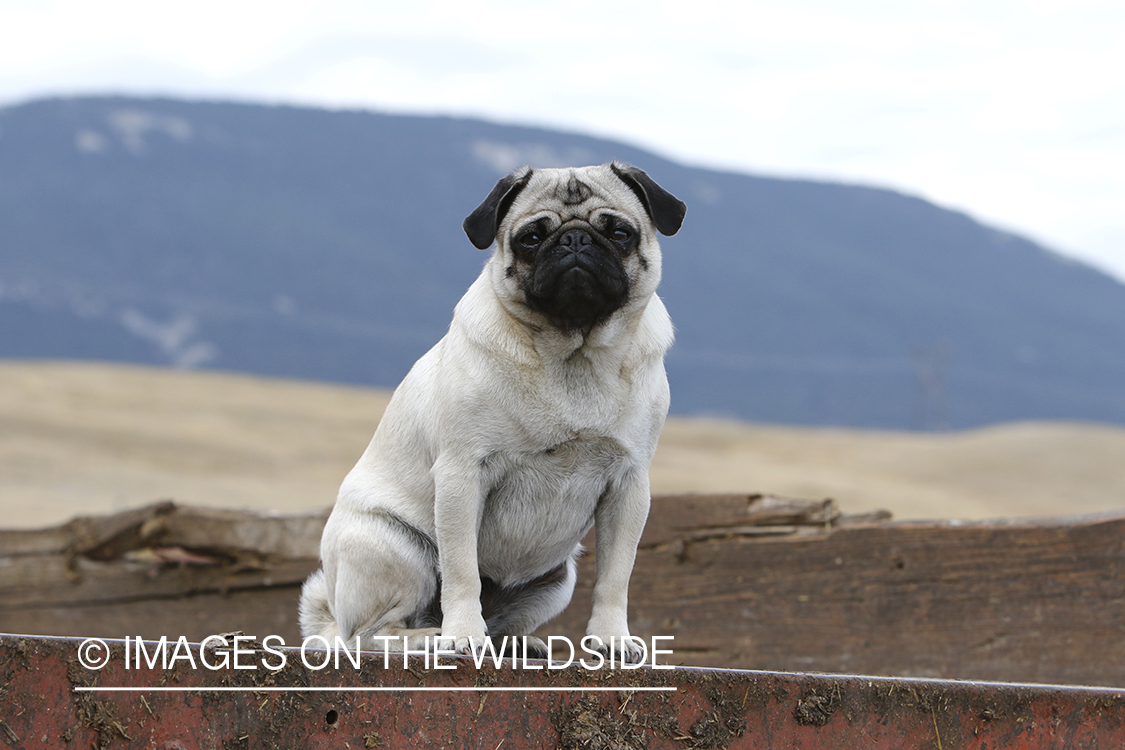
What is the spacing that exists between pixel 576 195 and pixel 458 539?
3.30 feet

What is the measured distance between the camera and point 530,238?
2.96 m

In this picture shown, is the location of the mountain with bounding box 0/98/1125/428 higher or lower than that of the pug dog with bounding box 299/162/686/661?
higher

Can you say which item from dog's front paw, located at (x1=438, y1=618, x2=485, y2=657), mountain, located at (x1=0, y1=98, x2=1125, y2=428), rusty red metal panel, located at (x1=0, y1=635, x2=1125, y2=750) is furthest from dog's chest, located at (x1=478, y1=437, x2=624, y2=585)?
mountain, located at (x1=0, y1=98, x2=1125, y2=428)

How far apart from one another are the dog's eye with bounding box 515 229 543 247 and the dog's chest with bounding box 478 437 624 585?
55 cm

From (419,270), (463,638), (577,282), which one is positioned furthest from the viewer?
(419,270)

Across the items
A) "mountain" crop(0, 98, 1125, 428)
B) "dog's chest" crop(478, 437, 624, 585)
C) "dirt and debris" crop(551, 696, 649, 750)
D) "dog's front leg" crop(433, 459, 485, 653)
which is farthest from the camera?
"mountain" crop(0, 98, 1125, 428)

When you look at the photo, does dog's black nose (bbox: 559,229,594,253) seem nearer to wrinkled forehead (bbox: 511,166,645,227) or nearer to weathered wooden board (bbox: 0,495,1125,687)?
wrinkled forehead (bbox: 511,166,645,227)

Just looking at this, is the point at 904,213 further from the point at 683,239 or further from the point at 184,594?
the point at 184,594

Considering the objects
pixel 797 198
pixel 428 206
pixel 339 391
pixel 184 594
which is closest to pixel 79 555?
pixel 184 594

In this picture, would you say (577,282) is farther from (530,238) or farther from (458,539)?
(458,539)

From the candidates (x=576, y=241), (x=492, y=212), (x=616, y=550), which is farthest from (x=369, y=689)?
(x=492, y=212)

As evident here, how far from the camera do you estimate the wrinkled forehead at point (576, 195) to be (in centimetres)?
301

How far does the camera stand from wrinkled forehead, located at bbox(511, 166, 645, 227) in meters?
3.01

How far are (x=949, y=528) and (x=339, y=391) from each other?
34.1 metres
